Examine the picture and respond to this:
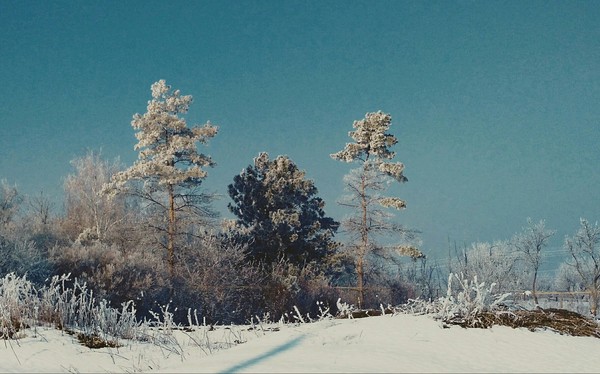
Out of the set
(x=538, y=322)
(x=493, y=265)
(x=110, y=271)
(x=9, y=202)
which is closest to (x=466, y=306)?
(x=538, y=322)

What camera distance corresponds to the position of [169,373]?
4246 mm

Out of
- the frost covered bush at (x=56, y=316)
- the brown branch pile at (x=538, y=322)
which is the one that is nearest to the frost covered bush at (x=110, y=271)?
the frost covered bush at (x=56, y=316)

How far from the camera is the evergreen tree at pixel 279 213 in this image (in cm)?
3406

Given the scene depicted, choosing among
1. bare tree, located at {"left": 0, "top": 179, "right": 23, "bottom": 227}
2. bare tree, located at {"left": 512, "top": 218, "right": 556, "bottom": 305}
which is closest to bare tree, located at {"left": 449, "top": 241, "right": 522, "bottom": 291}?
bare tree, located at {"left": 512, "top": 218, "right": 556, "bottom": 305}

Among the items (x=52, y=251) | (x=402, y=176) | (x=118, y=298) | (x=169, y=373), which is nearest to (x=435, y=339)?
(x=169, y=373)

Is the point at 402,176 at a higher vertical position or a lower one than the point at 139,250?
higher

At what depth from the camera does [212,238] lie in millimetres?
31188

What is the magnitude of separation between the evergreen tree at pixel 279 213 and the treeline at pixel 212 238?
7cm

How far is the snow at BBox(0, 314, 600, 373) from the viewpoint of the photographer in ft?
15.7

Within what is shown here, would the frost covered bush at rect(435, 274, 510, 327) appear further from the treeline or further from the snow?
the treeline

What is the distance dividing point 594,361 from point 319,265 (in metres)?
28.9

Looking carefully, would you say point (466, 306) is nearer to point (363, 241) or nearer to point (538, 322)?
point (538, 322)

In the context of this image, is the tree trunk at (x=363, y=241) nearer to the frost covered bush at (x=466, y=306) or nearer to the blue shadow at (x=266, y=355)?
the frost covered bush at (x=466, y=306)

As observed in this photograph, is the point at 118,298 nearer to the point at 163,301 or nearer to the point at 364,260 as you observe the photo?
the point at 163,301
